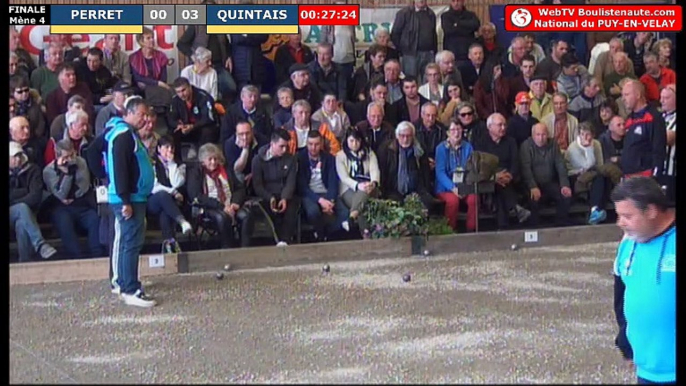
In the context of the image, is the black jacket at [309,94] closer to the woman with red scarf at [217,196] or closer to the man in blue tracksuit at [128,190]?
the woman with red scarf at [217,196]

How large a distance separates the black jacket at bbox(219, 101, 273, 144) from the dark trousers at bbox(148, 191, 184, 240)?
816mm

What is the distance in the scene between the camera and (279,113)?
8641 mm

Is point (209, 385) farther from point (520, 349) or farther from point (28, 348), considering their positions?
point (520, 349)

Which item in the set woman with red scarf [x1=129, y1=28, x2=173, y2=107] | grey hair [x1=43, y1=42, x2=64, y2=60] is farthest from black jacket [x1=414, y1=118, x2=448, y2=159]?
grey hair [x1=43, y1=42, x2=64, y2=60]

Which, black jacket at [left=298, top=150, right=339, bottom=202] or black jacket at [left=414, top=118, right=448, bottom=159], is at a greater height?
black jacket at [left=414, top=118, right=448, bottom=159]

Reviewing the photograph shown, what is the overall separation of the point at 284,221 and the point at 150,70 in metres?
1.59

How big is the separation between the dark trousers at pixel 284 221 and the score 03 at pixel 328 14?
138cm

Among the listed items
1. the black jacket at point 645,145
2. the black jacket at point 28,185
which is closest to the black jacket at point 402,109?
the black jacket at point 645,145

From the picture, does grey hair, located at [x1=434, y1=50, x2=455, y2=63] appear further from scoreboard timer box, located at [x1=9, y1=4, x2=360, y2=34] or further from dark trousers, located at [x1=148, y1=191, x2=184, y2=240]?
dark trousers, located at [x1=148, y1=191, x2=184, y2=240]

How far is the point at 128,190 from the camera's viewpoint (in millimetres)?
6582

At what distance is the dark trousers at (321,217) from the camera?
8383mm

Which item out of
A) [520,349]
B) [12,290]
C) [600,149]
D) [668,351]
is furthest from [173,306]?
[600,149]

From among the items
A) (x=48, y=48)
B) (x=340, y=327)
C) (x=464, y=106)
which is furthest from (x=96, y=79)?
(x=340, y=327)

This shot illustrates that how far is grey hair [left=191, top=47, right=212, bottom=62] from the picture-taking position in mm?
8391
